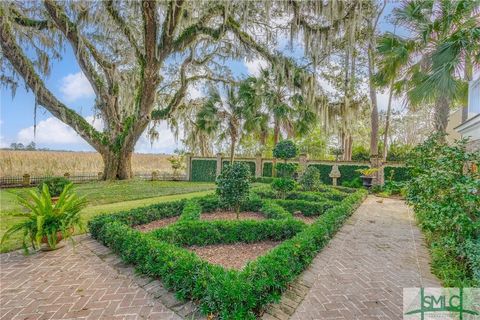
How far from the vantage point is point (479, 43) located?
16.8 feet

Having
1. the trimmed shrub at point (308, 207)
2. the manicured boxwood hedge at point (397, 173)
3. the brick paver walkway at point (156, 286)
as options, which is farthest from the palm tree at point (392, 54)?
the manicured boxwood hedge at point (397, 173)

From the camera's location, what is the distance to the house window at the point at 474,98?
521 centimetres

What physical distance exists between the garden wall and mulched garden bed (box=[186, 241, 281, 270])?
9.65 metres

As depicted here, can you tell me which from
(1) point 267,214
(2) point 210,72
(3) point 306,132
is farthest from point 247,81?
(1) point 267,214

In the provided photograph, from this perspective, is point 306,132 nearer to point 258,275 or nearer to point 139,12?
point 139,12

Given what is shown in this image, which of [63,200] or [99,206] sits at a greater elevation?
[63,200]

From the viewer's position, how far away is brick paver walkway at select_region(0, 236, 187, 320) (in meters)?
2.24

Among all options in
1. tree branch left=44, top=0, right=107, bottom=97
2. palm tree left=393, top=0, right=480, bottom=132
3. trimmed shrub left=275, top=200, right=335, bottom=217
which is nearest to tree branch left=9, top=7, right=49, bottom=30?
tree branch left=44, top=0, right=107, bottom=97

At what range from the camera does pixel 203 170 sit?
17188 mm

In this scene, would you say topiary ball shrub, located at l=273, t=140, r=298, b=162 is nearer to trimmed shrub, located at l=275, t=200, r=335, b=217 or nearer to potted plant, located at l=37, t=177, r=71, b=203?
trimmed shrub, located at l=275, t=200, r=335, b=217

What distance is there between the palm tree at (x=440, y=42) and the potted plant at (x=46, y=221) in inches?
299

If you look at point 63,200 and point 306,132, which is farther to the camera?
point 306,132

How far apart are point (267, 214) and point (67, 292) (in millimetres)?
3944

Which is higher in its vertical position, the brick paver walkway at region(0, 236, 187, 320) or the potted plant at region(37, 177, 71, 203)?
the potted plant at region(37, 177, 71, 203)
